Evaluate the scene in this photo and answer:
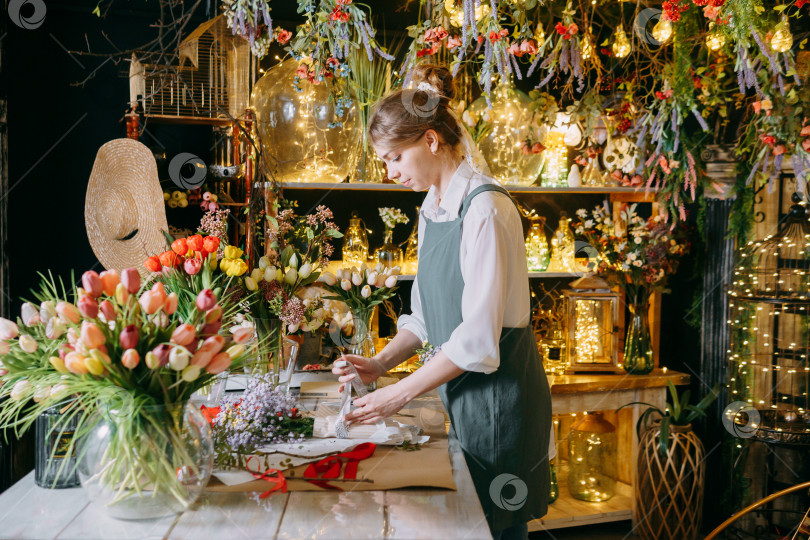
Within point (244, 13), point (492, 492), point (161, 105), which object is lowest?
point (492, 492)

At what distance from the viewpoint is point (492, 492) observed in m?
1.60

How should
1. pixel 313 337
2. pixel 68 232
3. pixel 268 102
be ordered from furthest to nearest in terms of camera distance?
pixel 68 232
pixel 268 102
pixel 313 337

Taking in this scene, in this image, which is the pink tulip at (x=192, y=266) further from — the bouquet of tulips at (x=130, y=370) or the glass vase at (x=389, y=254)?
the glass vase at (x=389, y=254)

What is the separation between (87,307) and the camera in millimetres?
1059

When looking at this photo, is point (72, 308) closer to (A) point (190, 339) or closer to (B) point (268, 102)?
(A) point (190, 339)

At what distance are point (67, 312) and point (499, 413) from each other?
979 millimetres

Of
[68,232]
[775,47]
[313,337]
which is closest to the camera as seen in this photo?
[775,47]

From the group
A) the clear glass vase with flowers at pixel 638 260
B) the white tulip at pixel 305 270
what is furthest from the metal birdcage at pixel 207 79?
the clear glass vase with flowers at pixel 638 260

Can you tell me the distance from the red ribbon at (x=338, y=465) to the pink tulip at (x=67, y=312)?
49 centimetres

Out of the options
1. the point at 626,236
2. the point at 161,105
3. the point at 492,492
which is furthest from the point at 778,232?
the point at 161,105

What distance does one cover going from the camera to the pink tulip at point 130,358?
40.1 inches

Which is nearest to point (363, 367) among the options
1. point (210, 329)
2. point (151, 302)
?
point (210, 329)

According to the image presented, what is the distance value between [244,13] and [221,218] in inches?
30.6

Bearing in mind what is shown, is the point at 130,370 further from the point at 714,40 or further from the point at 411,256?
the point at 714,40
